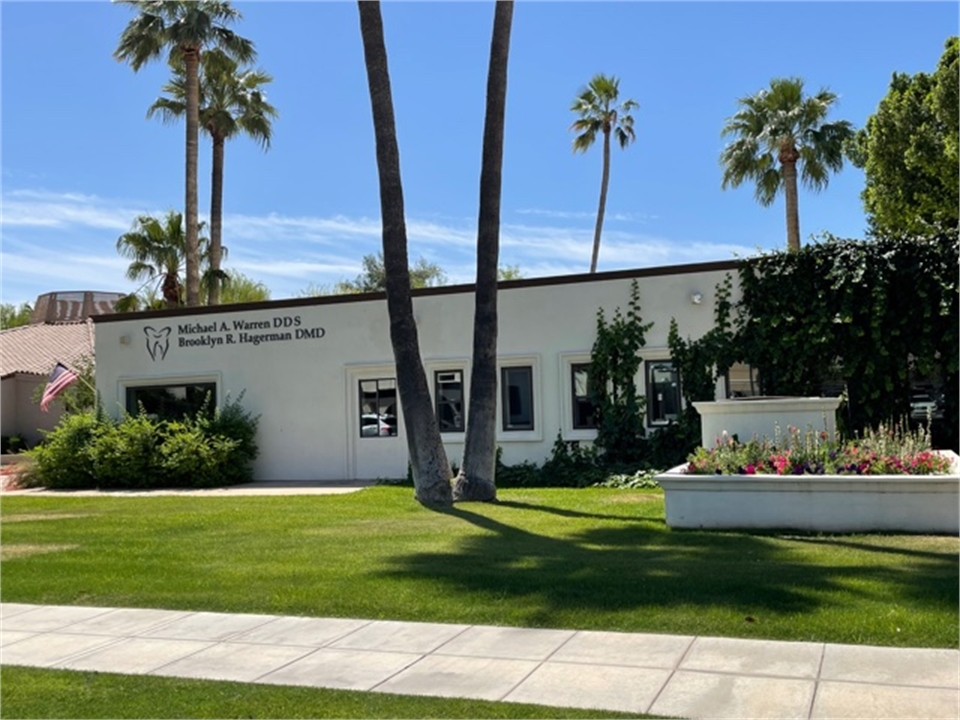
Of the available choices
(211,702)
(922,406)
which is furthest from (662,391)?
(211,702)

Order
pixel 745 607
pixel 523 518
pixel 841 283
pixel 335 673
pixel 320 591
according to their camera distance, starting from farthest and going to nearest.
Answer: pixel 841 283 < pixel 523 518 < pixel 320 591 < pixel 745 607 < pixel 335 673

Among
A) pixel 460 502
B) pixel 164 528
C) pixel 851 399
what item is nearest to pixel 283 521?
pixel 164 528

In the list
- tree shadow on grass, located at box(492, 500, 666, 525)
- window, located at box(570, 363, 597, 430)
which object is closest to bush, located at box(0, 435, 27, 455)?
window, located at box(570, 363, 597, 430)

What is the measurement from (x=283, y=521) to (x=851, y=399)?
10.1 metres

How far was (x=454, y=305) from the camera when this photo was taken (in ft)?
62.2

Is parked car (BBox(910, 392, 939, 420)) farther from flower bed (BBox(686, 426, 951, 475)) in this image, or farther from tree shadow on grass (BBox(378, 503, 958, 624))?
tree shadow on grass (BBox(378, 503, 958, 624))

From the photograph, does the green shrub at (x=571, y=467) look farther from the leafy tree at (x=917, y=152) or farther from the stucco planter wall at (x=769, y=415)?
the leafy tree at (x=917, y=152)

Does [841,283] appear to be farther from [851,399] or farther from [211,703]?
[211,703]

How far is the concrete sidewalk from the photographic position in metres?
4.96

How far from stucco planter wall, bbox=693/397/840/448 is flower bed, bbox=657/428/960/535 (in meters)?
0.83

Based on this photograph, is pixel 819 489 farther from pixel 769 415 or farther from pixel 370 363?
pixel 370 363

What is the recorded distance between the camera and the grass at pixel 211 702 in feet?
16.2

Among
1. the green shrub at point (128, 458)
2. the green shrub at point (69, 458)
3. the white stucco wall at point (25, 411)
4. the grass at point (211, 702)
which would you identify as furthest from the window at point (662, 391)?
the white stucco wall at point (25, 411)

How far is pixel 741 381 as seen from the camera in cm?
1731
